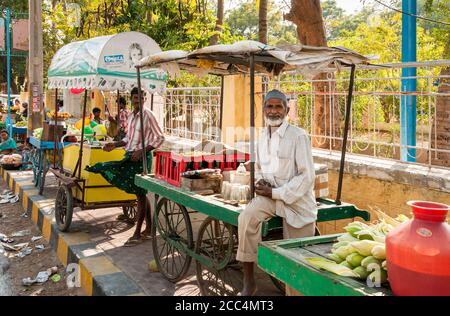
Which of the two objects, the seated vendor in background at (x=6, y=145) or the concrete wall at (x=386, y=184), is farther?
the seated vendor in background at (x=6, y=145)

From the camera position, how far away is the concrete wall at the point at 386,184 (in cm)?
458

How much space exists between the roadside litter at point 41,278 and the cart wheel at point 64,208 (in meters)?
0.85

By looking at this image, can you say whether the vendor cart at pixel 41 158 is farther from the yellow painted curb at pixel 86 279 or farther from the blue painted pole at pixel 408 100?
the blue painted pole at pixel 408 100

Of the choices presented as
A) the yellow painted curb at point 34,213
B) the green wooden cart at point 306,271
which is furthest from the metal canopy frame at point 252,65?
the yellow painted curb at point 34,213

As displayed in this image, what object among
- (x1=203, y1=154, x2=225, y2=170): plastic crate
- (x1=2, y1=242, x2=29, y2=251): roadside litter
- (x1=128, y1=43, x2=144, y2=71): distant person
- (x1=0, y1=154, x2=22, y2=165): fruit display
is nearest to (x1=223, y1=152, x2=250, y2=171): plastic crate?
(x1=203, y1=154, x2=225, y2=170): plastic crate

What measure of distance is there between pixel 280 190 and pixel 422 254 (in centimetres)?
164

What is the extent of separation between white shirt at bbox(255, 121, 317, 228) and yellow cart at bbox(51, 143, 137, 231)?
126 inches

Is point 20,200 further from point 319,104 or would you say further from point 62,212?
point 319,104

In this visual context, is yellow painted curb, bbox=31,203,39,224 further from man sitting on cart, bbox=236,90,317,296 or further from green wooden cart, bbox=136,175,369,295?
man sitting on cart, bbox=236,90,317,296

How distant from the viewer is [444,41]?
945cm

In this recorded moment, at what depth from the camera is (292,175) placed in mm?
3689

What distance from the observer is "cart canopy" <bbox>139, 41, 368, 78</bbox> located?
347 cm

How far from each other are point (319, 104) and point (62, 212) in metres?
3.88
